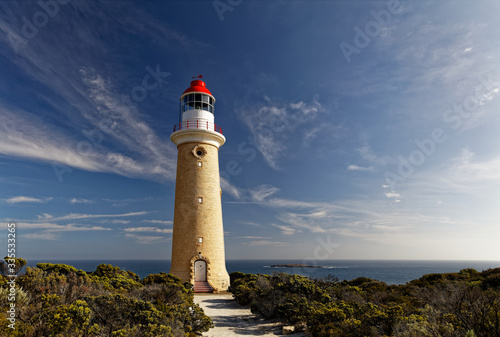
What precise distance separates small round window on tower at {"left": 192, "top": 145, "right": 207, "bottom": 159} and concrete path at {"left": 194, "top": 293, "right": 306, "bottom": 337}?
9.95 metres

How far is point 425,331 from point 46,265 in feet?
62.4

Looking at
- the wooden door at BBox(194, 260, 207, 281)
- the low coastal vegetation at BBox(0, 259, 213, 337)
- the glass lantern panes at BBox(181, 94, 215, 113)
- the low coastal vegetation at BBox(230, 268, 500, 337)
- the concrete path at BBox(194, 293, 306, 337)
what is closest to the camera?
the low coastal vegetation at BBox(0, 259, 213, 337)

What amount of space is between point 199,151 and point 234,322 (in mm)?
Answer: 12856

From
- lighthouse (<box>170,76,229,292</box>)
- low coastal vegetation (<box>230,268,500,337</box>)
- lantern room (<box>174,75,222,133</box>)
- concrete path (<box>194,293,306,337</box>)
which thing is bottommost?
concrete path (<box>194,293,306,337</box>)

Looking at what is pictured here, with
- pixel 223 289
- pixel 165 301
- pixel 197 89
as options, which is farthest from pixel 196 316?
pixel 197 89

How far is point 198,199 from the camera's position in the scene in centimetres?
2153

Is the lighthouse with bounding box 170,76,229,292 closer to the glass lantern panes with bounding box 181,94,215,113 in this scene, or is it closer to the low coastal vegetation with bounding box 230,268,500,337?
the glass lantern panes with bounding box 181,94,215,113

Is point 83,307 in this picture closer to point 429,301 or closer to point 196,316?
point 196,316

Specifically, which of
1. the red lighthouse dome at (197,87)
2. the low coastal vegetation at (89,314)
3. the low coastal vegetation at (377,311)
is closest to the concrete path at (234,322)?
the low coastal vegetation at (377,311)

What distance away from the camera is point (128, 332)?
7.01 metres

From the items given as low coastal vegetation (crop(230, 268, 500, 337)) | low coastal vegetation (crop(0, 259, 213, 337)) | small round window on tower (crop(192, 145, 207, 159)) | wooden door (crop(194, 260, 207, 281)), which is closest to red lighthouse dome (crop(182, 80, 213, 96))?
small round window on tower (crop(192, 145, 207, 159))

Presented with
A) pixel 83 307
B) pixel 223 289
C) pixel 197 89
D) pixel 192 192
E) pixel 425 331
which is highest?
pixel 197 89

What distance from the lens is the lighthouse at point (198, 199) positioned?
2081cm

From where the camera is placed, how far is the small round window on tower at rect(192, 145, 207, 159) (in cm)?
2217
